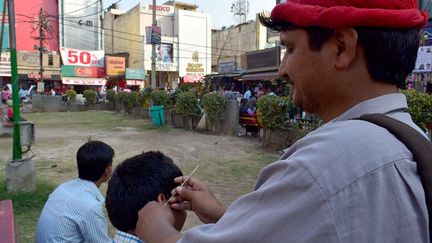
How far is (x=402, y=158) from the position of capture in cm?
81

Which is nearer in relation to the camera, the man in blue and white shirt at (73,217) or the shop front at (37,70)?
the man in blue and white shirt at (73,217)

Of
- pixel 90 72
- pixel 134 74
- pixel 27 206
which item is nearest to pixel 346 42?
pixel 27 206

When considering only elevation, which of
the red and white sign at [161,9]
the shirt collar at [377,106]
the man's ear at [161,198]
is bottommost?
the man's ear at [161,198]

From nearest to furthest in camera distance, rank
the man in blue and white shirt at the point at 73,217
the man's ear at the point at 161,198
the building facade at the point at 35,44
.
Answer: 1. the man's ear at the point at 161,198
2. the man in blue and white shirt at the point at 73,217
3. the building facade at the point at 35,44

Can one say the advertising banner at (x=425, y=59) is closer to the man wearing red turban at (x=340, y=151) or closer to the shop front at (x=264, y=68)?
the man wearing red turban at (x=340, y=151)

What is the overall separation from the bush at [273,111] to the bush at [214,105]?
2.55m

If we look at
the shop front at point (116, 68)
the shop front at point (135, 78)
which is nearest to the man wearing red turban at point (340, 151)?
the shop front at point (135, 78)

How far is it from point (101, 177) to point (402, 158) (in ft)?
7.62

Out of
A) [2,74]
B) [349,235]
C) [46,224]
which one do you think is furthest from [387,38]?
[2,74]

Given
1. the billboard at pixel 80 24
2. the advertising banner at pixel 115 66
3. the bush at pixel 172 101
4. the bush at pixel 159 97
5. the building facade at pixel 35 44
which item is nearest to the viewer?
the bush at pixel 172 101

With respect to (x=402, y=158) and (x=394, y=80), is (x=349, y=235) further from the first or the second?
(x=394, y=80)

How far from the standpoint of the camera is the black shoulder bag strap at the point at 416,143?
80 cm

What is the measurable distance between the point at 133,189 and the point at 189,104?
12.1 m

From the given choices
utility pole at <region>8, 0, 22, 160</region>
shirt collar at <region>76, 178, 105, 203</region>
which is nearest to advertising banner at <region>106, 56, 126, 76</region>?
utility pole at <region>8, 0, 22, 160</region>
